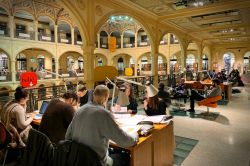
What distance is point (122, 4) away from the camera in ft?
19.6

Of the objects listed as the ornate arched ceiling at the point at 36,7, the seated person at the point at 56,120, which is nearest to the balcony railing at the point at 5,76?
the ornate arched ceiling at the point at 36,7

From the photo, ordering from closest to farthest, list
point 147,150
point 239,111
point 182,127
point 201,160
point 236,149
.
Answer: point 147,150 < point 201,160 < point 236,149 < point 182,127 < point 239,111

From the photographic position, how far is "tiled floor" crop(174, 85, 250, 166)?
3250 millimetres

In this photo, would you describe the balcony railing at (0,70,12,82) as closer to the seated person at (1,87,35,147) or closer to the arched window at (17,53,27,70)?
the arched window at (17,53,27,70)

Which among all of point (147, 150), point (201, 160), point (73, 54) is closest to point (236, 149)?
point (201, 160)

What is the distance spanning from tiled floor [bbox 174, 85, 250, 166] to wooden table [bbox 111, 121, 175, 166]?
576 millimetres

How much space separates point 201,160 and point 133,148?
5.89ft

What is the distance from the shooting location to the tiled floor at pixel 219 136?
10.7 feet

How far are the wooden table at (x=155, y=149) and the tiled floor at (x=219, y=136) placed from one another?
0.58 m

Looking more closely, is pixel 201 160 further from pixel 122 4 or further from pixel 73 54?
pixel 73 54

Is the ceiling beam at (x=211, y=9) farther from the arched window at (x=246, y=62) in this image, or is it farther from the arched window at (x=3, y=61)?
the arched window at (x=246, y=62)

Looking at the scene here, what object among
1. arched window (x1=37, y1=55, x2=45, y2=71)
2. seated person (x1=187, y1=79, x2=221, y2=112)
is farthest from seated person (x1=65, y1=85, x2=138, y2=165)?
arched window (x1=37, y1=55, x2=45, y2=71)

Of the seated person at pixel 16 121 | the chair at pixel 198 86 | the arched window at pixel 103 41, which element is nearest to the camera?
the seated person at pixel 16 121

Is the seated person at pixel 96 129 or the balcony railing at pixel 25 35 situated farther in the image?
the balcony railing at pixel 25 35
